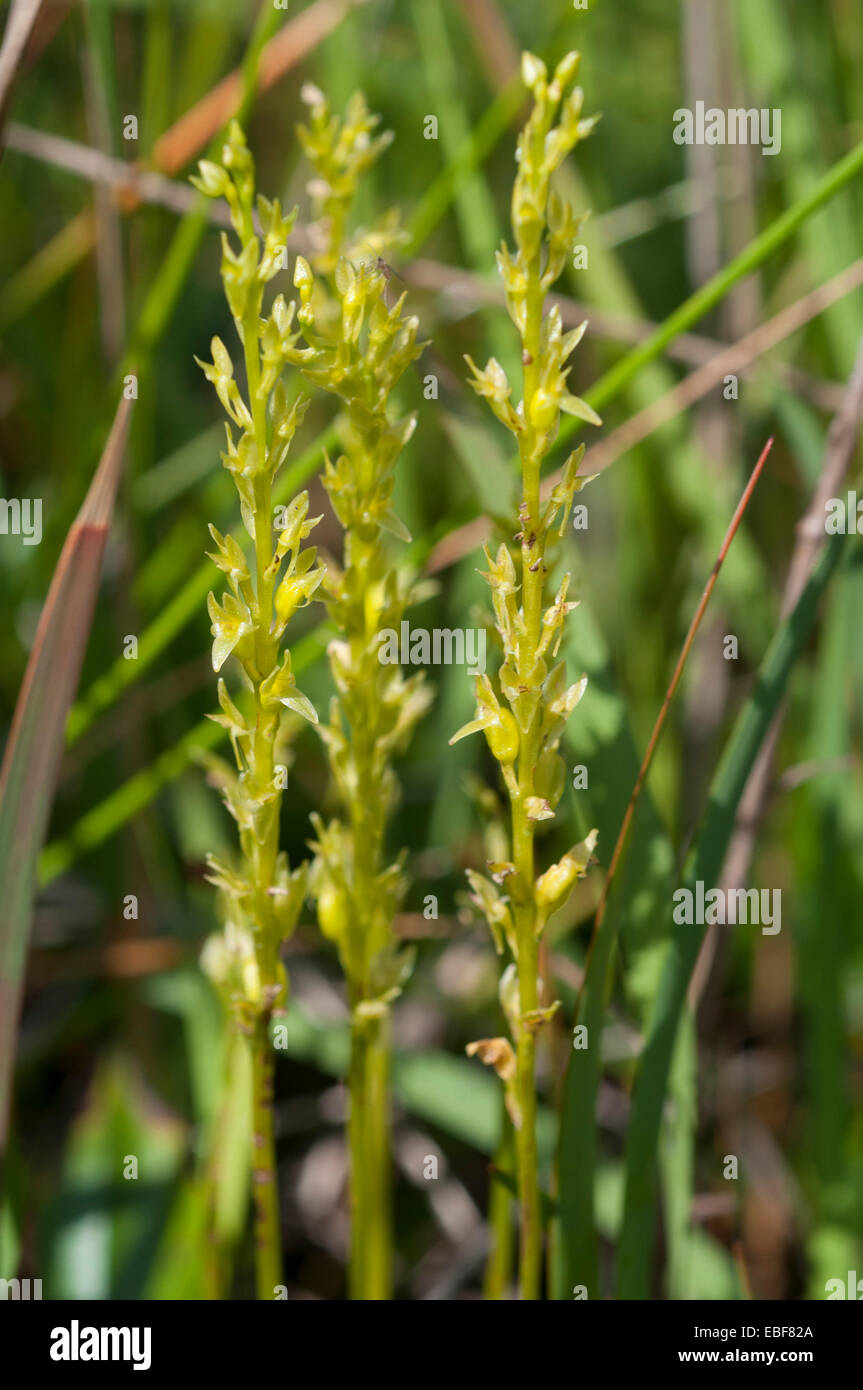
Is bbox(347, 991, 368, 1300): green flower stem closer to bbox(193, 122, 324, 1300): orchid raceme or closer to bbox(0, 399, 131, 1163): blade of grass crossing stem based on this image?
bbox(193, 122, 324, 1300): orchid raceme

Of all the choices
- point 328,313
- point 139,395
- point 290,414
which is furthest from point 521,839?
point 139,395

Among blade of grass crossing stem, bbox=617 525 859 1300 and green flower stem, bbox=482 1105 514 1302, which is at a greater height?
blade of grass crossing stem, bbox=617 525 859 1300

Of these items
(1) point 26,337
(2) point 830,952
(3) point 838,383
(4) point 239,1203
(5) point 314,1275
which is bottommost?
(5) point 314,1275

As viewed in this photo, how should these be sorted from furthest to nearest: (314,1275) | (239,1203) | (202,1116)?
(314,1275) < (202,1116) < (239,1203)

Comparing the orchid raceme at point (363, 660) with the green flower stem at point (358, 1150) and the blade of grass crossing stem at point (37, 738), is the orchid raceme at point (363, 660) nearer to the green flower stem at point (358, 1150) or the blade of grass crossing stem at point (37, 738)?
the green flower stem at point (358, 1150)

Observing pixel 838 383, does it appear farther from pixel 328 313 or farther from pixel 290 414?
pixel 290 414

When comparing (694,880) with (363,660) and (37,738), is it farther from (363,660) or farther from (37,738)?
(37,738)

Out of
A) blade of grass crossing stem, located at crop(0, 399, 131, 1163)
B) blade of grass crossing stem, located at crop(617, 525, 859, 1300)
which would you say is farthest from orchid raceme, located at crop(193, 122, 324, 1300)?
blade of grass crossing stem, located at crop(617, 525, 859, 1300)
